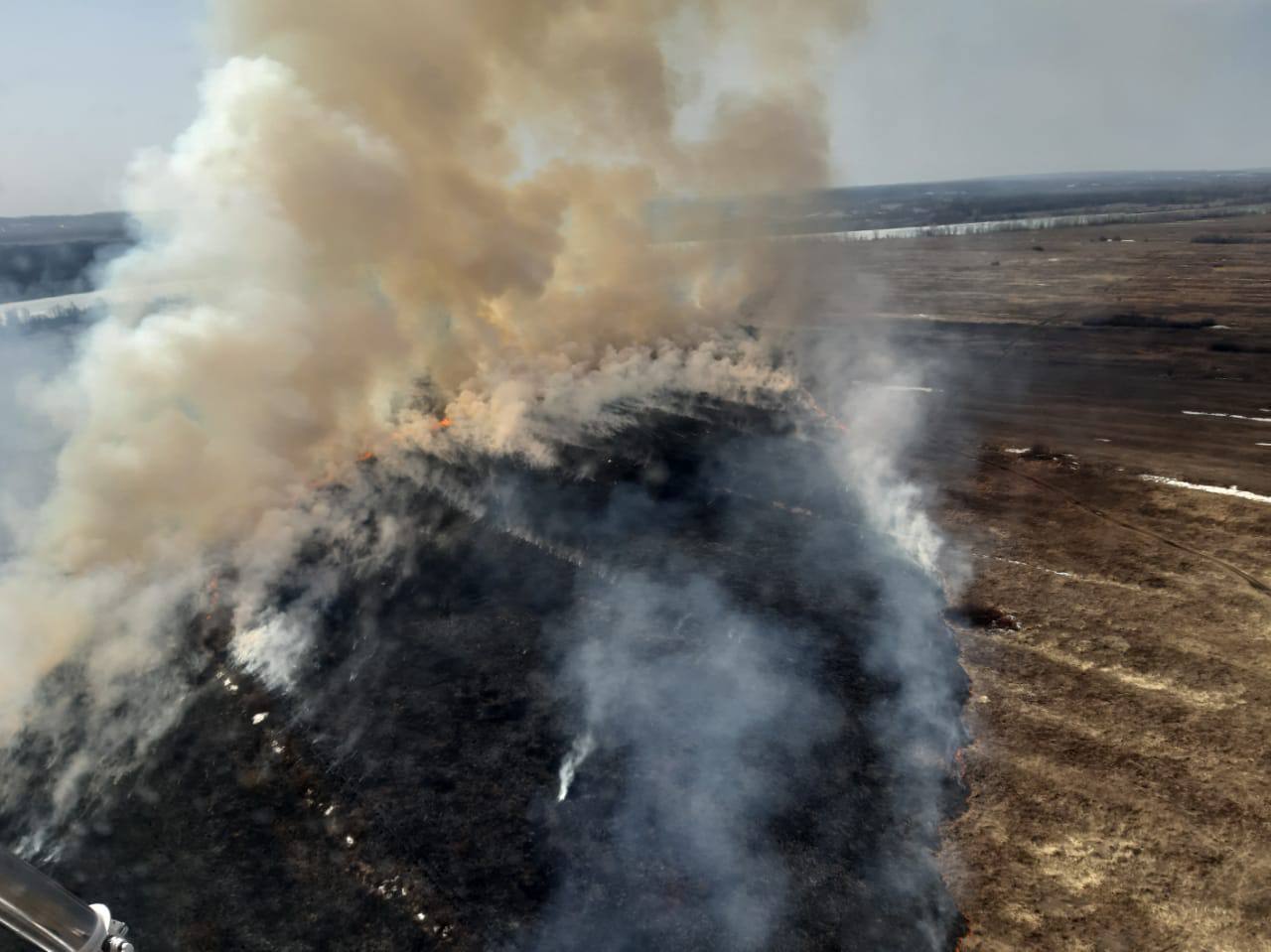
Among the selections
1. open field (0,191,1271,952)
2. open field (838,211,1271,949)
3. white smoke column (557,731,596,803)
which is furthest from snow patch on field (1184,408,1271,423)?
white smoke column (557,731,596,803)

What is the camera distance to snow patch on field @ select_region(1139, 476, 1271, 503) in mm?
18016

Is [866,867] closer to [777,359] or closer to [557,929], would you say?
[557,929]

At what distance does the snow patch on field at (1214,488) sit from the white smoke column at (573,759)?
15.8 meters

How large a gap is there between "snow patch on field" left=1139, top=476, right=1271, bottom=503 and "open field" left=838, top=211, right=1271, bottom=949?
0.24 meters

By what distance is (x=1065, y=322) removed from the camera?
4009 cm

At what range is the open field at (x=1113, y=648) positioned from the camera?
8.55 metres

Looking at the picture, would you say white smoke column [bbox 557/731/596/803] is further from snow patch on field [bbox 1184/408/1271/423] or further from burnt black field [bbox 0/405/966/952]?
snow patch on field [bbox 1184/408/1271/423]

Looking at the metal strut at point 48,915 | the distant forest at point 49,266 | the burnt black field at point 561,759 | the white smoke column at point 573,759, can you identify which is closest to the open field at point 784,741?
the burnt black field at point 561,759

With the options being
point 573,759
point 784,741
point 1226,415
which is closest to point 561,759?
point 573,759

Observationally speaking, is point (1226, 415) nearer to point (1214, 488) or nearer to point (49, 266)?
point (1214, 488)

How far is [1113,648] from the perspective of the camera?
12.6 m

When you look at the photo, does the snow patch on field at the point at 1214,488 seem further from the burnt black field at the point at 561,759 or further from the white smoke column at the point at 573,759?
the white smoke column at the point at 573,759

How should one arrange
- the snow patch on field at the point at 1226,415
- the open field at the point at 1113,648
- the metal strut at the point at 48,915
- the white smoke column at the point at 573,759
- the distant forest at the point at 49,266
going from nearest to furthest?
the metal strut at the point at 48,915, the open field at the point at 1113,648, the white smoke column at the point at 573,759, the snow patch on field at the point at 1226,415, the distant forest at the point at 49,266

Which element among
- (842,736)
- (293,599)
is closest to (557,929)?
(842,736)
